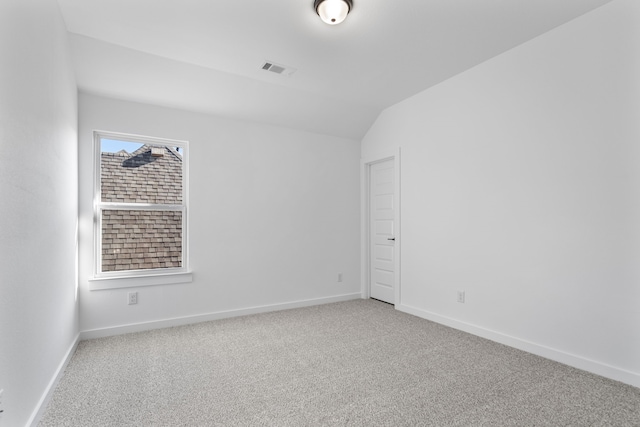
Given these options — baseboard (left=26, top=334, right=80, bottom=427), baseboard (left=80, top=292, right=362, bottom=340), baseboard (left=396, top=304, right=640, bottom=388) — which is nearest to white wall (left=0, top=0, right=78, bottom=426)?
baseboard (left=26, top=334, right=80, bottom=427)

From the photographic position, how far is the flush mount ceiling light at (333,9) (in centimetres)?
224

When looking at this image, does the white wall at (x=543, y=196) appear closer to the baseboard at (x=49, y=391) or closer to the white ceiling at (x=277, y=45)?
the white ceiling at (x=277, y=45)

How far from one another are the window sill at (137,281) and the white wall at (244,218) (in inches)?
1.9

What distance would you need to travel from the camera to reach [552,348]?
2.67 meters

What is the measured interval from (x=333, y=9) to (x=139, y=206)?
2.73 m

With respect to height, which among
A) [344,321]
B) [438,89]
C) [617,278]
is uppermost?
[438,89]

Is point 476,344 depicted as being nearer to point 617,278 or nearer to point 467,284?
point 467,284

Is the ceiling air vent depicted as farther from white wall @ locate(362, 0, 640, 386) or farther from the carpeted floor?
the carpeted floor

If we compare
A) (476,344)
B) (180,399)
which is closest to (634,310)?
(476,344)

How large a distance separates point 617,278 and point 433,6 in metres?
2.32

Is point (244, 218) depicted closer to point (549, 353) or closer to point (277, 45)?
point (277, 45)

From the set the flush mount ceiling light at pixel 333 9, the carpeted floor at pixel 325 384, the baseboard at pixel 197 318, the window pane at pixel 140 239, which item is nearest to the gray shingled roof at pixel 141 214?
the window pane at pixel 140 239

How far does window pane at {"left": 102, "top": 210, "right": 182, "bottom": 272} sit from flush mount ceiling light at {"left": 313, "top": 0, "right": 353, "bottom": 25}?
257 cm

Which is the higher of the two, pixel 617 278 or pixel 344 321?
pixel 617 278
